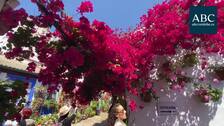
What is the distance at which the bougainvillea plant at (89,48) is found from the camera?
6660mm

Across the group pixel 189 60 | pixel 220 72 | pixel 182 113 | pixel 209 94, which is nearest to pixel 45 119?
pixel 182 113

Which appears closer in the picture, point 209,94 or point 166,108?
point 209,94

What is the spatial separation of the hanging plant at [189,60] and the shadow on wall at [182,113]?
707mm

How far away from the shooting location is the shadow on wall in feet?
29.5

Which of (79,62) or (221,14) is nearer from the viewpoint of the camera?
(79,62)

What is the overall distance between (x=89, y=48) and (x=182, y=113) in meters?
3.64

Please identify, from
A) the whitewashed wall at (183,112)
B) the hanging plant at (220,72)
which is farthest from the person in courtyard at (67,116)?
the hanging plant at (220,72)

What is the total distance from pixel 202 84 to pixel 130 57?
225cm

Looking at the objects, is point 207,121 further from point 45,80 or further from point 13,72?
point 13,72

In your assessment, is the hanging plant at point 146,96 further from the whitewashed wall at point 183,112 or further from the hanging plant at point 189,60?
the hanging plant at point 189,60

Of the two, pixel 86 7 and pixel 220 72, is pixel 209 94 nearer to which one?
pixel 220 72

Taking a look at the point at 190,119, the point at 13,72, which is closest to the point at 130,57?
the point at 190,119

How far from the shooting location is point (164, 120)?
9.20 metres

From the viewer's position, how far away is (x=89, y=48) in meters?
6.78
